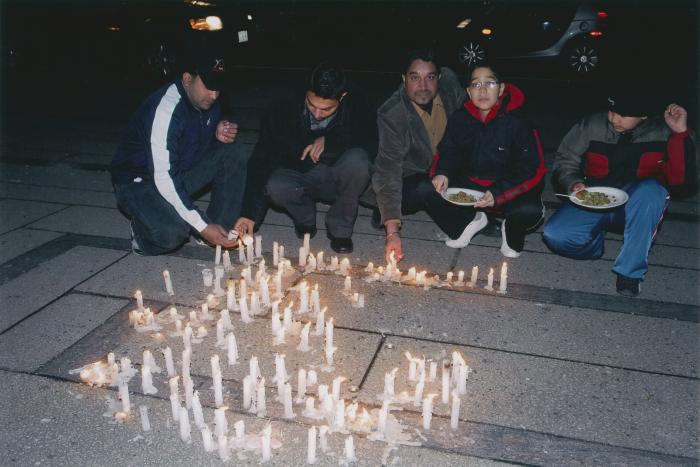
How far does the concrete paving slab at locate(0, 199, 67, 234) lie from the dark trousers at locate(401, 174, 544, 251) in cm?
362

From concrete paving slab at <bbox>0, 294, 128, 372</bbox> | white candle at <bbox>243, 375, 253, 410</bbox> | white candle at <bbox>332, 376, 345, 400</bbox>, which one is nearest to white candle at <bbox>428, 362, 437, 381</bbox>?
white candle at <bbox>332, 376, 345, 400</bbox>

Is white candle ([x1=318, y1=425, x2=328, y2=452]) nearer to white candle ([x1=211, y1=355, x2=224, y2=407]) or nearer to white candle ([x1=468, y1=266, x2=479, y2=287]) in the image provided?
white candle ([x1=211, y1=355, x2=224, y2=407])

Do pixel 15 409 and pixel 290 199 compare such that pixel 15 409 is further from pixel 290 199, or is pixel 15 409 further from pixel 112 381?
pixel 290 199

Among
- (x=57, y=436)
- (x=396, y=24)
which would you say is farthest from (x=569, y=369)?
(x=396, y=24)

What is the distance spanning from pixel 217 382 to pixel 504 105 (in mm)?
3216

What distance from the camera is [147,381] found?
3408mm

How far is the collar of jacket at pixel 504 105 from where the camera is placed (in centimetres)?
502

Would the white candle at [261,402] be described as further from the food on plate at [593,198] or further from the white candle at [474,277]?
the food on plate at [593,198]

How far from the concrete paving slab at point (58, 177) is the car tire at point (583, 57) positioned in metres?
9.97

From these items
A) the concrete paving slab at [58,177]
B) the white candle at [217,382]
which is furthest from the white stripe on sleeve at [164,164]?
the concrete paving slab at [58,177]

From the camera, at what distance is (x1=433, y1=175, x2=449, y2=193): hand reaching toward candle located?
16.9 feet

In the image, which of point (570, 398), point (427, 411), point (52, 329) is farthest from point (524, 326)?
point (52, 329)

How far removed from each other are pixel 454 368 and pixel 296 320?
4.07 ft

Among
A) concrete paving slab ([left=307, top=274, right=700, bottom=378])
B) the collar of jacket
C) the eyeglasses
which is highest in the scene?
the eyeglasses
